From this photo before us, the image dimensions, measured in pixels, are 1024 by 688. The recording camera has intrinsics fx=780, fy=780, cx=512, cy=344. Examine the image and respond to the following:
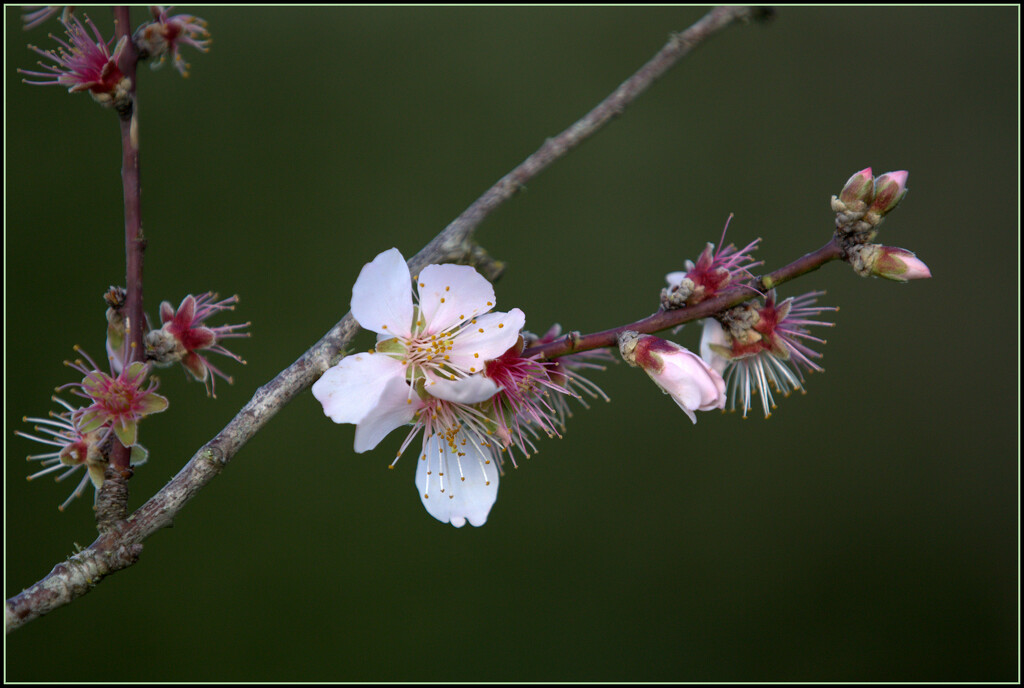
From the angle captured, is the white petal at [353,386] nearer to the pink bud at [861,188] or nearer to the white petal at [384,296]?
the white petal at [384,296]

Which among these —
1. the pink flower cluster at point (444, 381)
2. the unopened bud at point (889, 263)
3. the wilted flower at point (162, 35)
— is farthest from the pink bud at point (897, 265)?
the wilted flower at point (162, 35)

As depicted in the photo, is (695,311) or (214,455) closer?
(214,455)

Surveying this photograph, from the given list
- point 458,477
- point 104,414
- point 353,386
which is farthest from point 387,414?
point 104,414

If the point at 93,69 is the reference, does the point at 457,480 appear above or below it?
below

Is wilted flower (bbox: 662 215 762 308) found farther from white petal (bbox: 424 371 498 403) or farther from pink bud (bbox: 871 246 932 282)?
white petal (bbox: 424 371 498 403)

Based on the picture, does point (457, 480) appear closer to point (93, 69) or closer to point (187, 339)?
point (187, 339)

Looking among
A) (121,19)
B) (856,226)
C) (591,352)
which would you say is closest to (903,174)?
(856,226)
